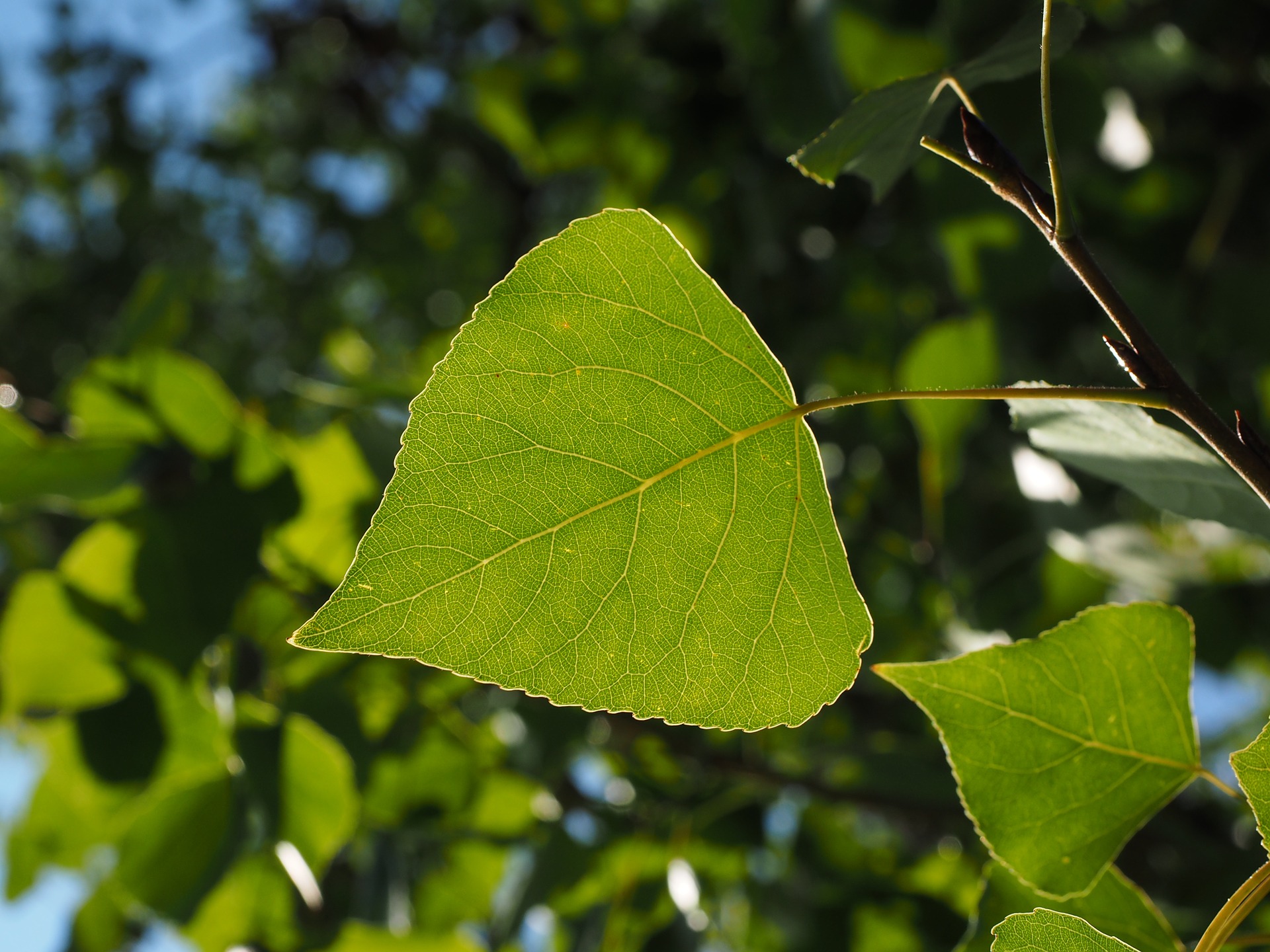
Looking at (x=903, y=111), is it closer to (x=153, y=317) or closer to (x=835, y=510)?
(x=835, y=510)

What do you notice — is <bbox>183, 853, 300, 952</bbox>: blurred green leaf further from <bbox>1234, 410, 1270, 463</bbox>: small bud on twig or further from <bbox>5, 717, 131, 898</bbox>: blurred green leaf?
<bbox>1234, 410, 1270, 463</bbox>: small bud on twig

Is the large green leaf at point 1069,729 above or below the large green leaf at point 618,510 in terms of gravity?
below

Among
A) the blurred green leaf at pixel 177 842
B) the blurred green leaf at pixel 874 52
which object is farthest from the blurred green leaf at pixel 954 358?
the blurred green leaf at pixel 177 842

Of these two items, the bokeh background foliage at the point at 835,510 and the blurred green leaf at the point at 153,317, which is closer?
the bokeh background foliage at the point at 835,510

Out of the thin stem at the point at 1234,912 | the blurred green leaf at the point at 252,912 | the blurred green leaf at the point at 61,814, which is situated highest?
the thin stem at the point at 1234,912

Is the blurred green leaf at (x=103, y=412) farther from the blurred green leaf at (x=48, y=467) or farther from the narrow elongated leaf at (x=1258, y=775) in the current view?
the narrow elongated leaf at (x=1258, y=775)

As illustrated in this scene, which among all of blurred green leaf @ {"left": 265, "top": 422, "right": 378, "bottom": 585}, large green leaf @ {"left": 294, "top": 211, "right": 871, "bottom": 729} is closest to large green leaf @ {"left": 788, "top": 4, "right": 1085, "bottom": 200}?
large green leaf @ {"left": 294, "top": 211, "right": 871, "bottom": 729}
